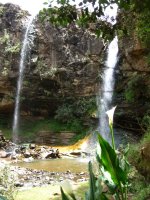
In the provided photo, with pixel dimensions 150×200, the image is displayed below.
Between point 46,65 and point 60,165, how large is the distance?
8.53 m

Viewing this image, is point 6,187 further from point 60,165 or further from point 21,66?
point 21,66

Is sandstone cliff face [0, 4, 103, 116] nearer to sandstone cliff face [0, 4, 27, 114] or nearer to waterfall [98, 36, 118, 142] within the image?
sandstone cliff face [0, 4, 27, 114]

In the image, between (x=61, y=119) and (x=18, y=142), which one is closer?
(x=18, y=142)

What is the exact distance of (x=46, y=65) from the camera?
19172 mm

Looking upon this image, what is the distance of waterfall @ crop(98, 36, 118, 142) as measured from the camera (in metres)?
17.9

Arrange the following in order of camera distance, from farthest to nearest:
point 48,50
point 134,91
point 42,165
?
point 48,50 → point 134,91 → point 42,165

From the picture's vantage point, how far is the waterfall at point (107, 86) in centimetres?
1786

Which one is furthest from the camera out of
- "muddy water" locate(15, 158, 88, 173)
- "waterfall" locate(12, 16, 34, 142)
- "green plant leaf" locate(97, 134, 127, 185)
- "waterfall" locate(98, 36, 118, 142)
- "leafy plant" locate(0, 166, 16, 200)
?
"waterfall" locate(12, 16, 34, 142)

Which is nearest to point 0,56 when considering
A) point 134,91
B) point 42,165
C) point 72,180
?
point 134,91

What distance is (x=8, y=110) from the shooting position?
2088 cm

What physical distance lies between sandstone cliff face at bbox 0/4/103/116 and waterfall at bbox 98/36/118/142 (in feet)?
1.70

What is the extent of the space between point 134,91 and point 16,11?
31.6 ft

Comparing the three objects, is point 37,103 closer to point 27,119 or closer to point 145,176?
point 27,119

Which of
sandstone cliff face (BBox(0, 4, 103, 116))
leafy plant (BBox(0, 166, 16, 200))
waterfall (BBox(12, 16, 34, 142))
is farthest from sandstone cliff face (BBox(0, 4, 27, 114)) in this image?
leafy plant (BBox(0, 166, 16, 200))
